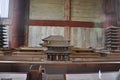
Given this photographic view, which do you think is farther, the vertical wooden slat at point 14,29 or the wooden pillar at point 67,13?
the wooden pillar at point 67,13

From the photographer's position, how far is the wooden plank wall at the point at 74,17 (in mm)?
7688

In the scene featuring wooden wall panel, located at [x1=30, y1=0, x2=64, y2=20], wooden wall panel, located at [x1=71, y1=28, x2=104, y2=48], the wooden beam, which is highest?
wooden wall panel, located at [x1=30, y1=0, x2=64, y2=20]

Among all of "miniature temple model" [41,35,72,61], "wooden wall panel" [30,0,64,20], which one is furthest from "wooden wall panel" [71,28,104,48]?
"miniature temple model" [41,35,72,61]

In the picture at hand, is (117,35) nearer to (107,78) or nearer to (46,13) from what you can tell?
(46,13)

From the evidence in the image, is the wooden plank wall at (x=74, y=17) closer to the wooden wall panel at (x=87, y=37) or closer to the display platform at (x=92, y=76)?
the wooden wall panel at (x=87, y=37)

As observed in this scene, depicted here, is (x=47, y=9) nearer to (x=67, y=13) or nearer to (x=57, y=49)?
(x=67, y=13)

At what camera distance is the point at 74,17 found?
26.1ft

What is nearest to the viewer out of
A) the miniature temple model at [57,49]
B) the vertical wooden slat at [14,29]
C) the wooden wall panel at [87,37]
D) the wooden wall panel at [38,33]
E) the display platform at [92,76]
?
the display platform at [92,76]

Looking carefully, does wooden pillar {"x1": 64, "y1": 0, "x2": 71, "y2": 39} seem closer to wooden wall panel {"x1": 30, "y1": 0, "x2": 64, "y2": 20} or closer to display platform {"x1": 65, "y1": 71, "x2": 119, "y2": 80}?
wooden wall panel {"x1": 30, "y1": 0, "x2": 64, "y2": 20}

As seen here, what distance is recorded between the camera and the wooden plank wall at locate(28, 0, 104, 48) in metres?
7.69

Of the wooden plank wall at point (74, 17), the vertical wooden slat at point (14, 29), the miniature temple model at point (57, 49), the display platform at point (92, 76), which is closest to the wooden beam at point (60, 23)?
the wooden plank wall at point (74, 17)

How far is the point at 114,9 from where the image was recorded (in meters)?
7.57

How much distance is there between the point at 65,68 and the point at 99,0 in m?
7.05

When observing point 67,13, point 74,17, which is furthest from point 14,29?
point 74,17
